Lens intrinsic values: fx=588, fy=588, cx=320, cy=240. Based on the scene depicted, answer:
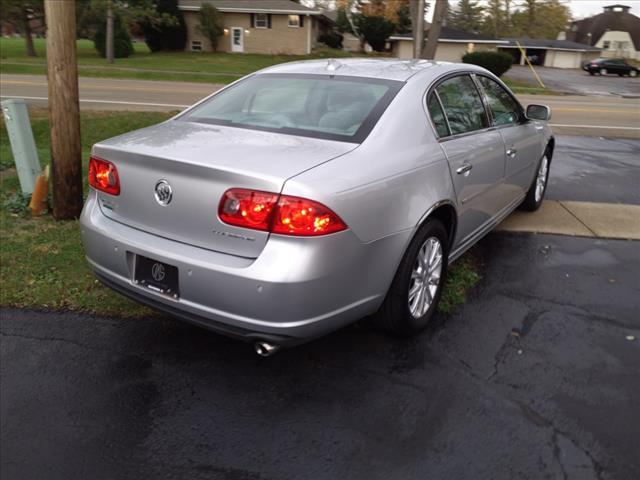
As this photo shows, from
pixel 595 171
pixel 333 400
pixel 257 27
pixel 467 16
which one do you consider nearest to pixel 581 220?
pixel 595 171

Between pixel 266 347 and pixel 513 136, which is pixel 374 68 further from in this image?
pixel 266 347

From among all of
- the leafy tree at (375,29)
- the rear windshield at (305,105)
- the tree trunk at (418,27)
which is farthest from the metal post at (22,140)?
the leafy tree at (375,29)

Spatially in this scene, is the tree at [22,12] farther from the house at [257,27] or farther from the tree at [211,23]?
the tree at [211,23]

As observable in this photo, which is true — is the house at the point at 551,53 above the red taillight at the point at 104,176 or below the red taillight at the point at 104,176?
above

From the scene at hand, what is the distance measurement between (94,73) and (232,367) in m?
25.0

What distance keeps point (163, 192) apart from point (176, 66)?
30534 mm

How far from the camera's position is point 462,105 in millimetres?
4242

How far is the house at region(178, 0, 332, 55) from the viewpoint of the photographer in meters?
40.6

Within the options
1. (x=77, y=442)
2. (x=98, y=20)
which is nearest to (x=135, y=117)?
(x=77, y=442)

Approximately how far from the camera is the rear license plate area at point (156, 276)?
2.88 metres

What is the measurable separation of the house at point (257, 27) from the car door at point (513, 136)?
124 ft

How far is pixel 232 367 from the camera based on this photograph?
3.27m

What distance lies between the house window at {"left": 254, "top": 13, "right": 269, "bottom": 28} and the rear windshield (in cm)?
3997

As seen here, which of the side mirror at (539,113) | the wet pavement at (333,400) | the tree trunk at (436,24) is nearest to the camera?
the wet pavement at (333,400)
